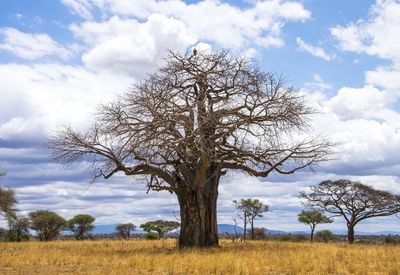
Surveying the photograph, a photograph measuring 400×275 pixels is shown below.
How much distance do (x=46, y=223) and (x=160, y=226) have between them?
12197 mm

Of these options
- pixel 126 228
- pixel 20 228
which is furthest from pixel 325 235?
pixel 20 228

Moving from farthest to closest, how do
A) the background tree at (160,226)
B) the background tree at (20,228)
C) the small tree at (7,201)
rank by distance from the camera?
Result: the background tree at (160,226) → the background tree at (20,228) → the small tree at (7,201)

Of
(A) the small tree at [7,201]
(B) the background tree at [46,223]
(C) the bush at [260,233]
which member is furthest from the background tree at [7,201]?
(C) the bush at [260,233]

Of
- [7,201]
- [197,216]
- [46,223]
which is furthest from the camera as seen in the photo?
[46,223]

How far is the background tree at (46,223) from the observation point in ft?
178

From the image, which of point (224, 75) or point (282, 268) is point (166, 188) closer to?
point (224, 75)

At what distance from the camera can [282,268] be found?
588 inches

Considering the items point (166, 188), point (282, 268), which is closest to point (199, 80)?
point (166, 188)

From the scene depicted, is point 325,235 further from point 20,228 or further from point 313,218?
point 20,228

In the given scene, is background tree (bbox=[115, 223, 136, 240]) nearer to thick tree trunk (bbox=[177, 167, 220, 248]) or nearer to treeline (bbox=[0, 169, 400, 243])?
treeline (bbox=[0, 169, 400, 243])

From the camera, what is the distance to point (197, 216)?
75.7 ft

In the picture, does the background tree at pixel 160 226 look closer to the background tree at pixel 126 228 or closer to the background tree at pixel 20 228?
the background tree at pixel 126 228

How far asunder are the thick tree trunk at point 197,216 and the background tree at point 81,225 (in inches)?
1446

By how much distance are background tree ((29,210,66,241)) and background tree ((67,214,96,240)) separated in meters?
2.00
